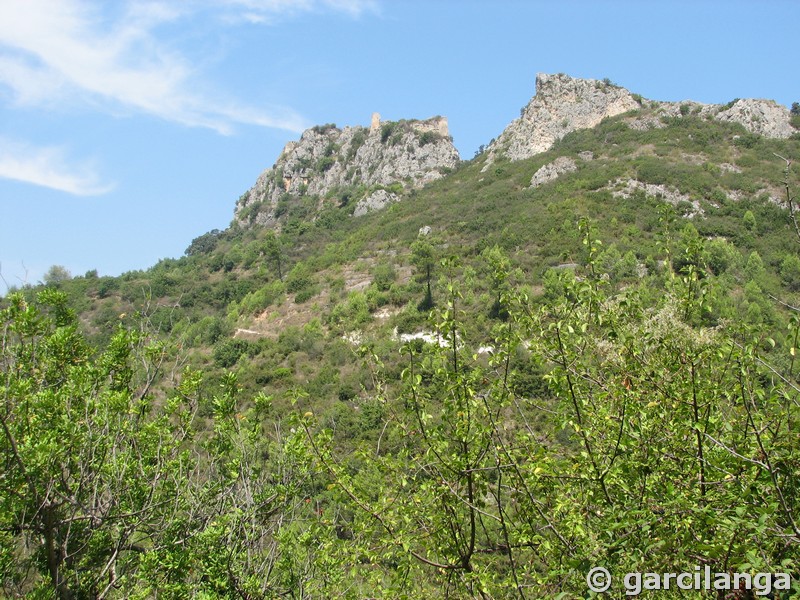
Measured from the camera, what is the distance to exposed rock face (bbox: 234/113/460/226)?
86500 mm

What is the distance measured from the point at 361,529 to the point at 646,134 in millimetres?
65817

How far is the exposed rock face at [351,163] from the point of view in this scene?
8650cm

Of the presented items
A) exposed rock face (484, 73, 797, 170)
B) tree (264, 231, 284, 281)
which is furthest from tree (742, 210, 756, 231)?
tree (264, 231, 284, 281)

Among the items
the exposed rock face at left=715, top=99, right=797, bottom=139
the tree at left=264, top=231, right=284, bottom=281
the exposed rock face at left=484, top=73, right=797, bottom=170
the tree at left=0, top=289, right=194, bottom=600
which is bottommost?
the tree at left=0, top=289, right=194, bottom=600

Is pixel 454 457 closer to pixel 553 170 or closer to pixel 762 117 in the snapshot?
pixel 553 170

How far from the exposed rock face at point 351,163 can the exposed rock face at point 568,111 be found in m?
9.82

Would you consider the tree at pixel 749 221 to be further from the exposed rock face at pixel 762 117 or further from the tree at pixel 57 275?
the tree at pixel 57 275

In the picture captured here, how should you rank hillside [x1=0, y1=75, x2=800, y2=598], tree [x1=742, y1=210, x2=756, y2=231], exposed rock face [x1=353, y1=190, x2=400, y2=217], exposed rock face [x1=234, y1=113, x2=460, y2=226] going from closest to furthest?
hillside [x1=0, y1=75, x2=800, y2=598]
tree [x1=742, y1=210, x2=756, y2=231]
exposed rock face [x1=353, y1=190, x2=400, y2=217]
exposed rock face [x1=234, y1=113, x2=460, y2=226]

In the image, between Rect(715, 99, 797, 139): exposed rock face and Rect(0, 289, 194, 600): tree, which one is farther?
Rect(715, 99, 797, 139): exposed rock face

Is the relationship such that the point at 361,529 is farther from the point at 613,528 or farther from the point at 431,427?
the point at 613,528

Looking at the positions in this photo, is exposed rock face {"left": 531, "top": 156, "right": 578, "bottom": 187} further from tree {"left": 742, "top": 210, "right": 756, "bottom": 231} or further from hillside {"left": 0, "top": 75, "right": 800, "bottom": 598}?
hillside {"left": 0, "top": 75, "right": 800, "bottom": 598}

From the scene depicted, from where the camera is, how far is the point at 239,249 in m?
74.1

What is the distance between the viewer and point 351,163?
311 feet

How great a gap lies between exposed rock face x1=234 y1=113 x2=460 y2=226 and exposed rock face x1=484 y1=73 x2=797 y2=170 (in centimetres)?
982
